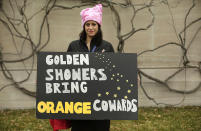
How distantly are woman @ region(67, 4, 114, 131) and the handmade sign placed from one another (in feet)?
0.66

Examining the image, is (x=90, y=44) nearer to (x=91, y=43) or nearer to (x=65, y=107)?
(x=91, y=43)

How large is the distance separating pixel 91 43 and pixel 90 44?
14 millimetres

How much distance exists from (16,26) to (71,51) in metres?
3.40

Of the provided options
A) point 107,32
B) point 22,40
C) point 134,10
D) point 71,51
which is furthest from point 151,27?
point 71,51

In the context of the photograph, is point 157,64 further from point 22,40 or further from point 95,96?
point 95,96

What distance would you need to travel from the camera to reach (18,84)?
5805 mm

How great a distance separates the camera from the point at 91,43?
2691 millimetres

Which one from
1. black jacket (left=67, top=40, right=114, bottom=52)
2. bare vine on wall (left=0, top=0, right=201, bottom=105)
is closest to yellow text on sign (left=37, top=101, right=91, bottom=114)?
black jacket (left=67, top=40, right=114, bottom=52)

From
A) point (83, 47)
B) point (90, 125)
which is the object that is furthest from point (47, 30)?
point (90, 125)

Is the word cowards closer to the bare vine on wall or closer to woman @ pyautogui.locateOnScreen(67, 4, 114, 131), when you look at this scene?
woman @ pyautogui.locateOnScreen(67, 4, 114, 131)

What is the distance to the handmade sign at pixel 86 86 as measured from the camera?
2473mm

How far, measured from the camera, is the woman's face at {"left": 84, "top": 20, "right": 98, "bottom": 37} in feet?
8.63

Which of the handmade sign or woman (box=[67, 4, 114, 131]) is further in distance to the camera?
woman (box=[67, 4, 114, 131])

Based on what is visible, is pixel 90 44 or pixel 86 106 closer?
pixel 86 106
